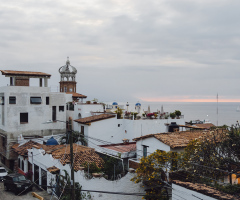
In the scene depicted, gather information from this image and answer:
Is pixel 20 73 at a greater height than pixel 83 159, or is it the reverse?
pixel 20 73

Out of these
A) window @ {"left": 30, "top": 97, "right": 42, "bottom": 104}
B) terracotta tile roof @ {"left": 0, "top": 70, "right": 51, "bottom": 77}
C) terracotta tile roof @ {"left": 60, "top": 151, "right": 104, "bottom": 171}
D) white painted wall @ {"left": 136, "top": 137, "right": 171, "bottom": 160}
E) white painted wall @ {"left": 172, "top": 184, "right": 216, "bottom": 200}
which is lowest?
terracotta tile roof @ {"left": 60, "top": 151, "right": 104, "bottom": 171}

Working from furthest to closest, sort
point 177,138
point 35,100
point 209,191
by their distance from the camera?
point 35,100 → point 177,138 → point 209,191

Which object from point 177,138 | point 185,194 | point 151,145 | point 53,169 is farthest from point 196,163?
point 53,169

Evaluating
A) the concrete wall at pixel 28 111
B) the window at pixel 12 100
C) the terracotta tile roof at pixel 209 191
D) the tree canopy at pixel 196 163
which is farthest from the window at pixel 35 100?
the terracotta tile roof at pixel 209 191

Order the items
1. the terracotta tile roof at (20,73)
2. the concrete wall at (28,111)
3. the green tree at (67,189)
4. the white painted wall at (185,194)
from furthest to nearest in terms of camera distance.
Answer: the terracotta tile roof at (20,73)
the concrete wall at (28,111)
the green tree at (67,189)
the white painted wall at (185,194)

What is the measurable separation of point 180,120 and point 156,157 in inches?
811

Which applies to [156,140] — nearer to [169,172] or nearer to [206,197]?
[169,172]

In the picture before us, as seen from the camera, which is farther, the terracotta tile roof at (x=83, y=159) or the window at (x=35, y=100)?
the window at (x=35, y=100)

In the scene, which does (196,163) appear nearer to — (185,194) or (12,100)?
(185,194)

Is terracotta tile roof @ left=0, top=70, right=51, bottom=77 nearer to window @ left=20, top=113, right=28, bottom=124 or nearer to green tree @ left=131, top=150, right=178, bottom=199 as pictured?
window @ left=20, top=113, right=28, bottom=124

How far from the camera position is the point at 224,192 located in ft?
45.7

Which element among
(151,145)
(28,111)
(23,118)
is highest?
(28,111)

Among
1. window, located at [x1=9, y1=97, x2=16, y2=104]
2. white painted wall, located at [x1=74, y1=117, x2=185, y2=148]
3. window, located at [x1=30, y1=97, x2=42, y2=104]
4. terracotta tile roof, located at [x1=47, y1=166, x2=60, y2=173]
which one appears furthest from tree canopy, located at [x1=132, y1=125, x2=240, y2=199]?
window, located at [x1=9, y1=97, x2=16, y2=104]

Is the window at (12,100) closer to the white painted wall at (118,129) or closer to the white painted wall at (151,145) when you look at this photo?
the white painted wall at (118,129)
